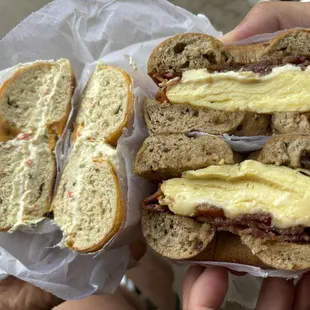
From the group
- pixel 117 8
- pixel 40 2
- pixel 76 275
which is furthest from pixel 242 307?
pixel 40 2

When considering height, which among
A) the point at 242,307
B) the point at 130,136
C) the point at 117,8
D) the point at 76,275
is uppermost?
the point at 117,8

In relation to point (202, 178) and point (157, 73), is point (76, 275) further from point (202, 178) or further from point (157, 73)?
point (157, 73)

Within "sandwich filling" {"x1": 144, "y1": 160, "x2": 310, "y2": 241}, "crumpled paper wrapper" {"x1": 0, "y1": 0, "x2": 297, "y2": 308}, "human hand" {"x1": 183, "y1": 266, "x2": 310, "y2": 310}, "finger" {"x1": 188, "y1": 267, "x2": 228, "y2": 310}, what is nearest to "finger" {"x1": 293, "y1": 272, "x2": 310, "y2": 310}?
"human hand" {"x1": 183, "y1": 266, "x2": 310, "y2": 310}

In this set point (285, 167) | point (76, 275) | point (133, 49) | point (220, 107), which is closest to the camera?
point (285, 167)

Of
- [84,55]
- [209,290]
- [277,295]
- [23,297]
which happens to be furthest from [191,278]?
[84,55]

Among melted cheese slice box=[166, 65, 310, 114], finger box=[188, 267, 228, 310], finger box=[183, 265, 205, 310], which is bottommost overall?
finger box=[183, 265, 205, 310]

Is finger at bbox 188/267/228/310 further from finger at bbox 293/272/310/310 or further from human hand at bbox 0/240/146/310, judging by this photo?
human hand at bbox 0/240/146/310

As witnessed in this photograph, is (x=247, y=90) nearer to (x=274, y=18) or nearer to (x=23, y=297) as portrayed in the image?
(x=274, y=18)
